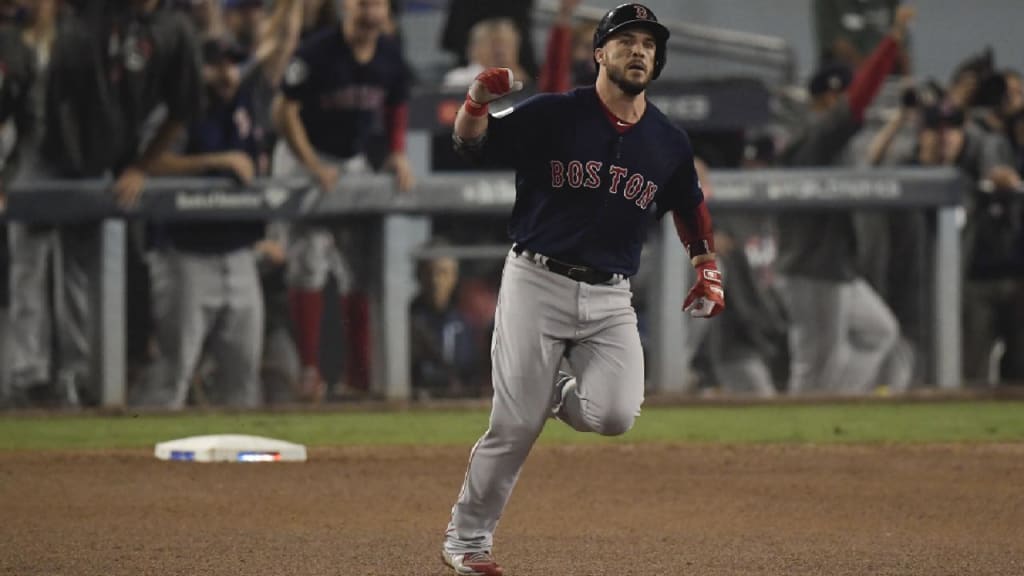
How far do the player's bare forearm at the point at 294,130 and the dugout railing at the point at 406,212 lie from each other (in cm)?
18

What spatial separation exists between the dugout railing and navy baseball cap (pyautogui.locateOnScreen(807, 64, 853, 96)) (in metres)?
0.57

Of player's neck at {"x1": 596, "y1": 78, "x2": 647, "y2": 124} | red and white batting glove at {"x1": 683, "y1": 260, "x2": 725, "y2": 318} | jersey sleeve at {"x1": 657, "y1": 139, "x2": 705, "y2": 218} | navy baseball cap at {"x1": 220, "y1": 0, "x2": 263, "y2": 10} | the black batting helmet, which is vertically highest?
navy baseball cap at {"x1": 220, "y1": 0, "x2": 263, "y2": 10}

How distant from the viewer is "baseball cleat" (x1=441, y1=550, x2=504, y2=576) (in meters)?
4.59

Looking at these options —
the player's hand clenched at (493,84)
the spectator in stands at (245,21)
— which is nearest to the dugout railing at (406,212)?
the spectator in stands at (245,21)

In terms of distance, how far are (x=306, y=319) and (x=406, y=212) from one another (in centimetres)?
96

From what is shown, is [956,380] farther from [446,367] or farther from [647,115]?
[647,115]

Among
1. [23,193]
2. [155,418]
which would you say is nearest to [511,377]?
[155,418]

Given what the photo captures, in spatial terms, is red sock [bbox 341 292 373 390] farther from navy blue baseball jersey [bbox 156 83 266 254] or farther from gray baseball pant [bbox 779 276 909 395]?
gray baseball pant [bbox 779 276 909 395]

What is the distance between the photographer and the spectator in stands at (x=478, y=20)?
449 inches

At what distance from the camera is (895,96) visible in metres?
12.7

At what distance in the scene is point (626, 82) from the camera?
4.60m

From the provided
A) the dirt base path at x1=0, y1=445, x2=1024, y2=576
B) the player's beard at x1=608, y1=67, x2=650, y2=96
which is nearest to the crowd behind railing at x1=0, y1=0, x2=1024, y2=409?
the dirt base path at x1=0, y1=445, x2=1024, y2=576

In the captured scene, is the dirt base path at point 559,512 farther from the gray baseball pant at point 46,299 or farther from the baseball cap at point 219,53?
the baseball cap at point 219,53

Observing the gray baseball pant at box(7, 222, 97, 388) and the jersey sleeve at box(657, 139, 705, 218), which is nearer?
the jersey sleeve at box(657, 139, 705, 218)
